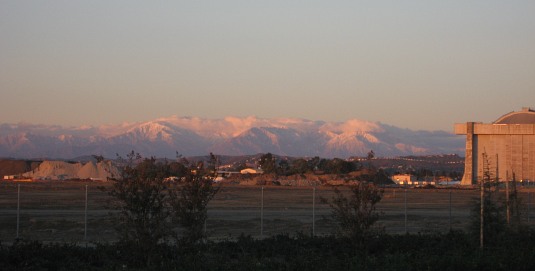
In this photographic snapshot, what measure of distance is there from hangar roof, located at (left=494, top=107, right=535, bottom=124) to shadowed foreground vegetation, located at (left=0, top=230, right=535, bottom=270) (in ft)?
258

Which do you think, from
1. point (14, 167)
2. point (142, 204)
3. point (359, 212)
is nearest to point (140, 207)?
point (142, 204)

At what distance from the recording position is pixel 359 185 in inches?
853

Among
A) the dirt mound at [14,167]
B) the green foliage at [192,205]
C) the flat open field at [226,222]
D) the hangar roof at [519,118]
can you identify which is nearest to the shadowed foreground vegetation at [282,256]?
the green foliage at [192,205]

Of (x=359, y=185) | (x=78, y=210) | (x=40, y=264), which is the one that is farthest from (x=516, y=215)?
(x=78, y=210)

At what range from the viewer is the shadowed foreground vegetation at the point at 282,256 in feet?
56.3

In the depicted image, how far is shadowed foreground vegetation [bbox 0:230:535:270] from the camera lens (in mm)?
17156

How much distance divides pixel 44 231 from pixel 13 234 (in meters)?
1.79

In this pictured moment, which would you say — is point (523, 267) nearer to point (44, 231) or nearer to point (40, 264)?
point (40, 264)

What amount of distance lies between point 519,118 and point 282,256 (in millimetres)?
84086

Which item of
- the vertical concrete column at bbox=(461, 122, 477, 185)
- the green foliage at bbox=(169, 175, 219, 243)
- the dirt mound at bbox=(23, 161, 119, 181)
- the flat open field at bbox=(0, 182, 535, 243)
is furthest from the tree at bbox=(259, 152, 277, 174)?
the green foliage at bbox=(169, 175, 219, 243)

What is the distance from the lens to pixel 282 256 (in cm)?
2048

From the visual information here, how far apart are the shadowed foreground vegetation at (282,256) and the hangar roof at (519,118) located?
258 feet

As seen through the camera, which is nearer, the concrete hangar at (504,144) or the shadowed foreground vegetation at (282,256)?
the shadowed foreground vegetation at (282,256)

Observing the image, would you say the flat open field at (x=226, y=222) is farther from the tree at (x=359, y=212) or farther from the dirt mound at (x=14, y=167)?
the dirt mound at (x=14, y=167)
